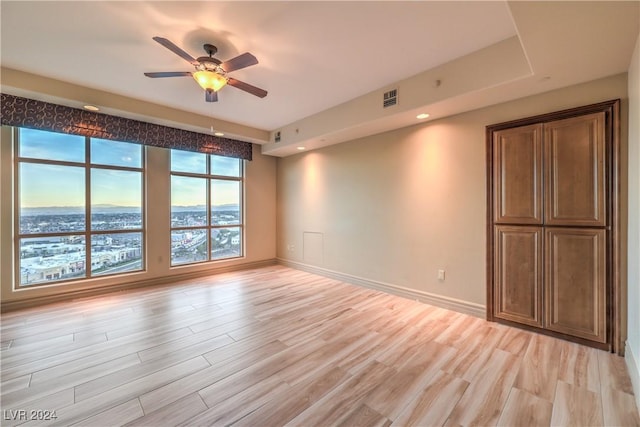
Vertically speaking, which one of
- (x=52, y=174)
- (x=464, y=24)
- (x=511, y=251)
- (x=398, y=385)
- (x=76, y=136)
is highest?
(x=464, y=24)

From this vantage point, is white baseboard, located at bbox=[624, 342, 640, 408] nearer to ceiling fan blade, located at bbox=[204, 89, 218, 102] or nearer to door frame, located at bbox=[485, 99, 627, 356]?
door frame, located at bbox=[485, 99, 627, 356]

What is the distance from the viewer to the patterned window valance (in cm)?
323

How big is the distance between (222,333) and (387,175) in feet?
10.1

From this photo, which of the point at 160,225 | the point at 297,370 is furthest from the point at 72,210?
the point at 297,370

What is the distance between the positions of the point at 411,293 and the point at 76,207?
5.12 meters

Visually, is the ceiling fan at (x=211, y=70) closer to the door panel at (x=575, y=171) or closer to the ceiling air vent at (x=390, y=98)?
the ceiling air vent at (x=390, y=98)

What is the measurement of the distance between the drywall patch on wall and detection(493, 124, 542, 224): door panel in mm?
3050

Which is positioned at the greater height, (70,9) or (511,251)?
(70,9)

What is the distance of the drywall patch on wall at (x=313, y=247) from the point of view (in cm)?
524

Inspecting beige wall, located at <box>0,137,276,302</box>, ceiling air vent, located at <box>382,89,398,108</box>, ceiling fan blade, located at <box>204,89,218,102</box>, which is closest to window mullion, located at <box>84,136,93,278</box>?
beige wall, located at <box>0,137,276,302</box>

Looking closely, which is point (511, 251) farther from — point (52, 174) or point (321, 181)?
point (52, 174)

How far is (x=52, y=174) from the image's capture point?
3781mm

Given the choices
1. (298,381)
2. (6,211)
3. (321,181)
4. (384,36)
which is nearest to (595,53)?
(384,36)

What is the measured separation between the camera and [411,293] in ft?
12.5
